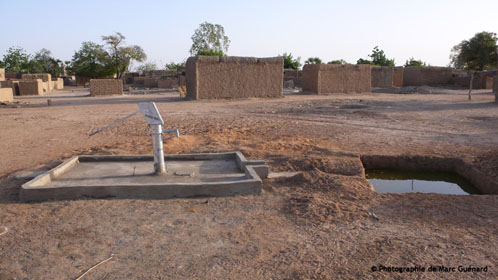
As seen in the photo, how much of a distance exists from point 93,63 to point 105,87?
21.5 meters

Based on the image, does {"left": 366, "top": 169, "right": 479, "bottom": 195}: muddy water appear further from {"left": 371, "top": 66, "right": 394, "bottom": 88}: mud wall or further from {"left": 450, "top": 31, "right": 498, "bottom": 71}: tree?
{"left": 450, "top": 31, "right": 498, "bottom": 71}: tree

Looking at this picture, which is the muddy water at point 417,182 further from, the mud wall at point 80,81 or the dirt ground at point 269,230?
the mud wall at point 80,81

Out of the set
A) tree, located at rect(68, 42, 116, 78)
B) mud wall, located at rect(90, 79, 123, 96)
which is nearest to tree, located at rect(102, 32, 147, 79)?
tree, located at rect(68, 42, 116, 78)

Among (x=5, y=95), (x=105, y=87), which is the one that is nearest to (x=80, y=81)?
(x=105, y=87)

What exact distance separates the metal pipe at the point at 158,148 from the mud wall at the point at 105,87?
15847 mm

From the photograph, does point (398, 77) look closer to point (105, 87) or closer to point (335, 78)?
point (335, 78)

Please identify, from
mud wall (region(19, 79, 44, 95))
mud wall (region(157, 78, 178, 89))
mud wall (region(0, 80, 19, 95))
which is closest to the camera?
mud wall (region(0, 80, 19, 95))

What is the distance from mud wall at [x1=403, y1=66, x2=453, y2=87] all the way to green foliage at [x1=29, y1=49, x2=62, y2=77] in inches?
1527

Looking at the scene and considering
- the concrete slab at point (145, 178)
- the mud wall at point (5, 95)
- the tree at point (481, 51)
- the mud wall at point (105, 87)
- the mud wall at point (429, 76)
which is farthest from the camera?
the tree at point (481, 51)

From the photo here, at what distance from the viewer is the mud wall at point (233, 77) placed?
47.5 ft

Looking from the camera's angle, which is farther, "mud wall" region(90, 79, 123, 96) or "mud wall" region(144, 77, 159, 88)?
"mud wall" region(144, 77, 159, 88)

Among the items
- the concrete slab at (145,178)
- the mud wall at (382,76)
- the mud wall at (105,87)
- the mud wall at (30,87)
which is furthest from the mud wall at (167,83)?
the concrete slab at (145,178)

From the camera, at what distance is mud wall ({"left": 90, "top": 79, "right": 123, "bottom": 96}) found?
18.3 metres

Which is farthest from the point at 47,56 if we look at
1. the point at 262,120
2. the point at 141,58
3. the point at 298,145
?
the point at 298,145
